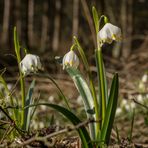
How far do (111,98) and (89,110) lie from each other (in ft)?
0.46

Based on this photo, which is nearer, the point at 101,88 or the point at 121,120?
the point at 101,88

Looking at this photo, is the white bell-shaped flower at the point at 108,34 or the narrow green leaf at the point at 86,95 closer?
the white bell-shaped flower at the point at 108,34

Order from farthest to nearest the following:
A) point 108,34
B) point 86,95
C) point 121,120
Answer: point 121,120 → point 86,95 → point 108,34

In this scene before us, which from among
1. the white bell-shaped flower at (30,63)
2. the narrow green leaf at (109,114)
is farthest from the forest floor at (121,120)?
the white bell-shaped flower at (30,63)

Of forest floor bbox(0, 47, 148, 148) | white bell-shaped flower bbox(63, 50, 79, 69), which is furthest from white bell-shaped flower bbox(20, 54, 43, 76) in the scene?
forest floor bbox(0, 47, 148, 148)

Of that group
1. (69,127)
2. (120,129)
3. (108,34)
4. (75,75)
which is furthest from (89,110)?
(120,129)

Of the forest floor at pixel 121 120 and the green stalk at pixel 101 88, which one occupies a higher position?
the green stalk at pixel 101 88

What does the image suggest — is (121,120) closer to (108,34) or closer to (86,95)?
(86,95)

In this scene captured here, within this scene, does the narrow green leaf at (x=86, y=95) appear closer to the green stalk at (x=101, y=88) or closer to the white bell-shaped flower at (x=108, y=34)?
the green stalk at (x=101, y=88)

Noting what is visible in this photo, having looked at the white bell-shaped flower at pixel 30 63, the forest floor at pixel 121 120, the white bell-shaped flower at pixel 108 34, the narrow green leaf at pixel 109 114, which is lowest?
the forest floor at pixel 121 120

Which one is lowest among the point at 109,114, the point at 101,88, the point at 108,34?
the point at 109,114

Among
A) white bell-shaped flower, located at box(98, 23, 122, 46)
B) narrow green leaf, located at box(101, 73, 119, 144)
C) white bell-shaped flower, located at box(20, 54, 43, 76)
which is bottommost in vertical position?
narrow green leaf, located at box(101, 73, 119, 144)

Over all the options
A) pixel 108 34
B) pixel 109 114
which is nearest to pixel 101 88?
pixel 109 114

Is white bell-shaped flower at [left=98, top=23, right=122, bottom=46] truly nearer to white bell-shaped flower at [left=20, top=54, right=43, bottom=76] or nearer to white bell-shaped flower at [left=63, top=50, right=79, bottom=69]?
white bell-shaped flower at [left=63, top=50, right=79, bottom=69]
